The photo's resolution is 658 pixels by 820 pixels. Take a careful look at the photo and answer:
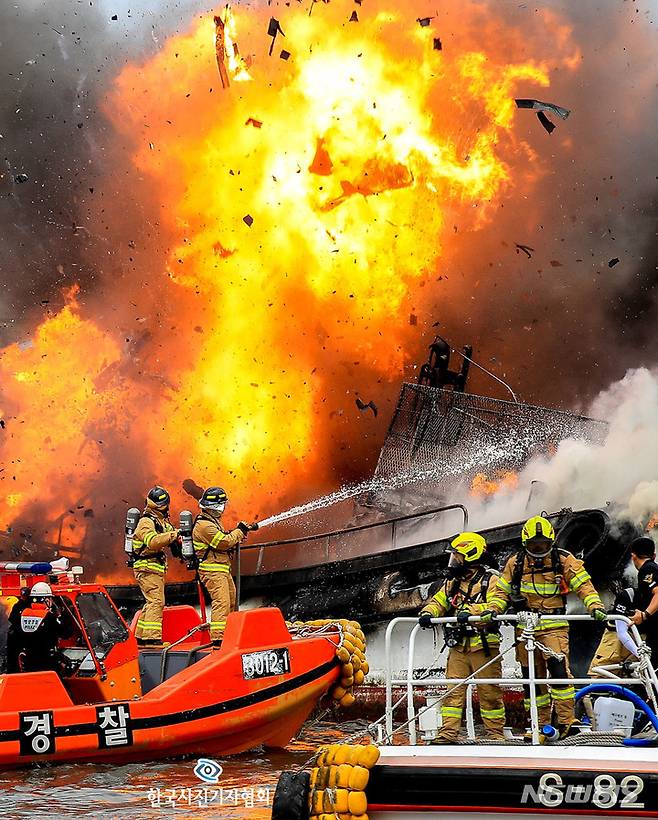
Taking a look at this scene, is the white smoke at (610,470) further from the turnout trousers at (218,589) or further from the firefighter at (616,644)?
the firefighter at (616,644)

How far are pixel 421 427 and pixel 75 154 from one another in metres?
8.19

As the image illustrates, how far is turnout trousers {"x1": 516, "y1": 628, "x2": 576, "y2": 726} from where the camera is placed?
750 centimetres

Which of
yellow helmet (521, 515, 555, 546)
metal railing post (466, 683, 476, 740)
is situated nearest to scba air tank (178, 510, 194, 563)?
yellow helmet (521, 515, 555, 546)

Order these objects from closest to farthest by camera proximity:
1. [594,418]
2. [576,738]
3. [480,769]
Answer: [480,769]
[576,738]
[594,418]

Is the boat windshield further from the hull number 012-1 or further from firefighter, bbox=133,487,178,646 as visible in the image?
the hull number 012-1

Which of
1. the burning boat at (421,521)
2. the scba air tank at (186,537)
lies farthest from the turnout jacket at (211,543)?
the burning boat at (421,521)

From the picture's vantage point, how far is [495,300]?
1869 centimetres

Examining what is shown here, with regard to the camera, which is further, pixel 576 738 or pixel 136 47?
pixel 136 47

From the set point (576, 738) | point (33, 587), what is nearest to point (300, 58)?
point (33, 587)

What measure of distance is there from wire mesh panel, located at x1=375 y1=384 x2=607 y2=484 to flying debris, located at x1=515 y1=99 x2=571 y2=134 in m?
4.87

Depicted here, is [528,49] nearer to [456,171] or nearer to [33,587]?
[456,171]

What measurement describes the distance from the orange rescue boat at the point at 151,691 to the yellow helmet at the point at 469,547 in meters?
2.35

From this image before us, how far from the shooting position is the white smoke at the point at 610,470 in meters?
14.2

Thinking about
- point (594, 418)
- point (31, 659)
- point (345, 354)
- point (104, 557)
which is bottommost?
point (31, 659)
